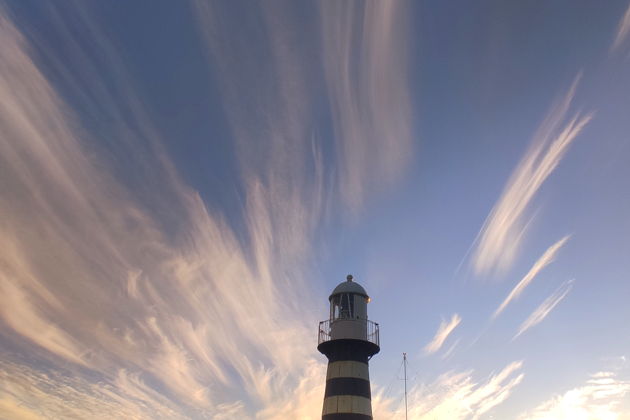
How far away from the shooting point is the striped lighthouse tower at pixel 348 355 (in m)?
31.0

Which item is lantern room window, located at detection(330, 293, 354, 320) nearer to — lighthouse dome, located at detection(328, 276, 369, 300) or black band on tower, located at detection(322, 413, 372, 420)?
lighthouse dome, located at detection(328, 276, 369, 300)

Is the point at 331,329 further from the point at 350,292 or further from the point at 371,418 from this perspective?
the point at 371,418

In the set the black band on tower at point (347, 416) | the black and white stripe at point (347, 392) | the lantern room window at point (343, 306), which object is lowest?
the black band on tower at point (347, 416)

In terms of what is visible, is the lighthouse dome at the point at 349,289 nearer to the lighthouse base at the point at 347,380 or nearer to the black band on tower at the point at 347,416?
the lighthouse base at the point at 347,380

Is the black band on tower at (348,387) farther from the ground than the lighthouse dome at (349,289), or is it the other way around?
the lighthouse dome at (349,289)

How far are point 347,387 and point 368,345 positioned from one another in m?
3.27

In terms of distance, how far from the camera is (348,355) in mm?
32750

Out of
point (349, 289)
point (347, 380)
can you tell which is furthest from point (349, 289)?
point (347, 380)

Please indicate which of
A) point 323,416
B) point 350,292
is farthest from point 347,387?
point 350,292

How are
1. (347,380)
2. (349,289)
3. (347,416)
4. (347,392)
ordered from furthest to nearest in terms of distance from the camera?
(349,289)
(347,380)
(347,392)
(347,416)

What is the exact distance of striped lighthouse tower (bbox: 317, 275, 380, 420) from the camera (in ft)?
102

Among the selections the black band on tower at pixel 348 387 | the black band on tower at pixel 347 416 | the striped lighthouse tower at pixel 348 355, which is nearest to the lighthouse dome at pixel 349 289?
the striped lighthouse tower at pixel 348 355

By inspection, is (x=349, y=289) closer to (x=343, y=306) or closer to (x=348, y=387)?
(x=343, y=306)

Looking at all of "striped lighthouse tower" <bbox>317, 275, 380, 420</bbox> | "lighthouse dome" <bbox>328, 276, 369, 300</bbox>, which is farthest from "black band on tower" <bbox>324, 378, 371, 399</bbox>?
"lighthouse dome" <bbox>328, 276, 369, 300</bbox>
